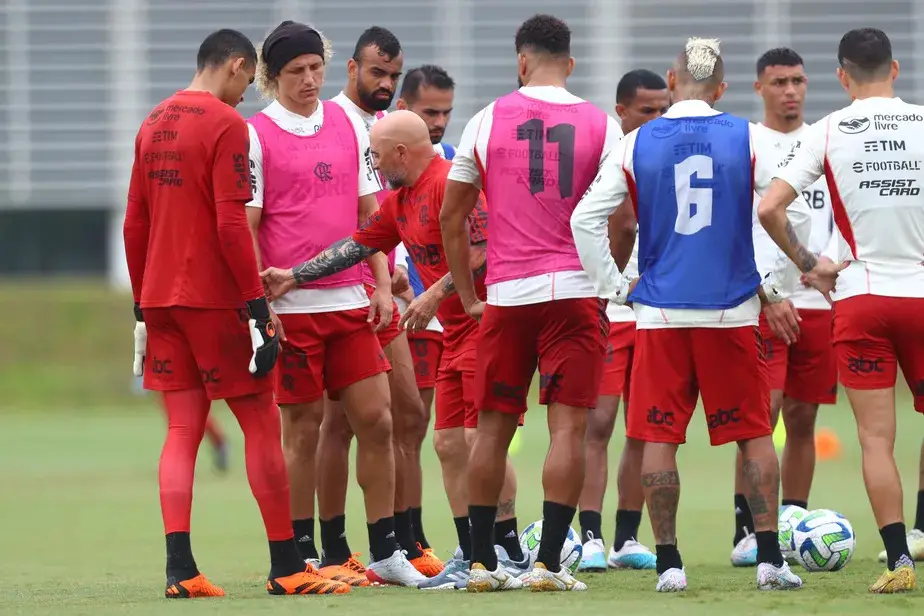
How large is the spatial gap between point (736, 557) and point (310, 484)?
2.56 meters

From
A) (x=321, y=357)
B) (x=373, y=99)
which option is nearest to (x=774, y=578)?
(x=321, y=357)

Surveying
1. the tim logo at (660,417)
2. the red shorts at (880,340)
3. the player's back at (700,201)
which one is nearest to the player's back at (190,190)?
the player's back at (700,201)

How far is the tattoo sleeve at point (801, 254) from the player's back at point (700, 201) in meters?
0.25

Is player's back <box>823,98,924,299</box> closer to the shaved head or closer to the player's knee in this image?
the shaved head

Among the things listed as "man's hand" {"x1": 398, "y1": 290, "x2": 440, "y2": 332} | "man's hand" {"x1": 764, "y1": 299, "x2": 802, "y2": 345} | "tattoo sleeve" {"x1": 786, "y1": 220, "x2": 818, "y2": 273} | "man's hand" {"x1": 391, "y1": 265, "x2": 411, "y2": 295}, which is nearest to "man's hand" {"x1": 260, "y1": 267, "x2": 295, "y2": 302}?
"man's hand" {"x1": 398, "y1": 290, "x2": 440, "y2": 332}

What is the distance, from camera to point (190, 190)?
717 centimetres

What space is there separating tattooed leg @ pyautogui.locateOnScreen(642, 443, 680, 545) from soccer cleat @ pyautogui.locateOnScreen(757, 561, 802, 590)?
1.38 feet

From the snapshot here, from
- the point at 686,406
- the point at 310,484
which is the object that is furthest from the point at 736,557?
the point at 310,484

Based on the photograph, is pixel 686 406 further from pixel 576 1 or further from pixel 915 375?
pixel 576 1

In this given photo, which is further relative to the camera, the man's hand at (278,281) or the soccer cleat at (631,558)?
the soccer cleat at (631,558)

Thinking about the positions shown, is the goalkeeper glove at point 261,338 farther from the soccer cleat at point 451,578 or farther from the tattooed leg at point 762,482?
the tattooed leg at point 762,482

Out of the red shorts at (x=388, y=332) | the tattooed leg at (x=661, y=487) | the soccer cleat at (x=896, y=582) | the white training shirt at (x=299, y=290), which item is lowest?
the soccer cleat at (x=896, y=582)

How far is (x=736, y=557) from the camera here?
8.89 m

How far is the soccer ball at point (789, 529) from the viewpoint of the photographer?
28.3 feet
